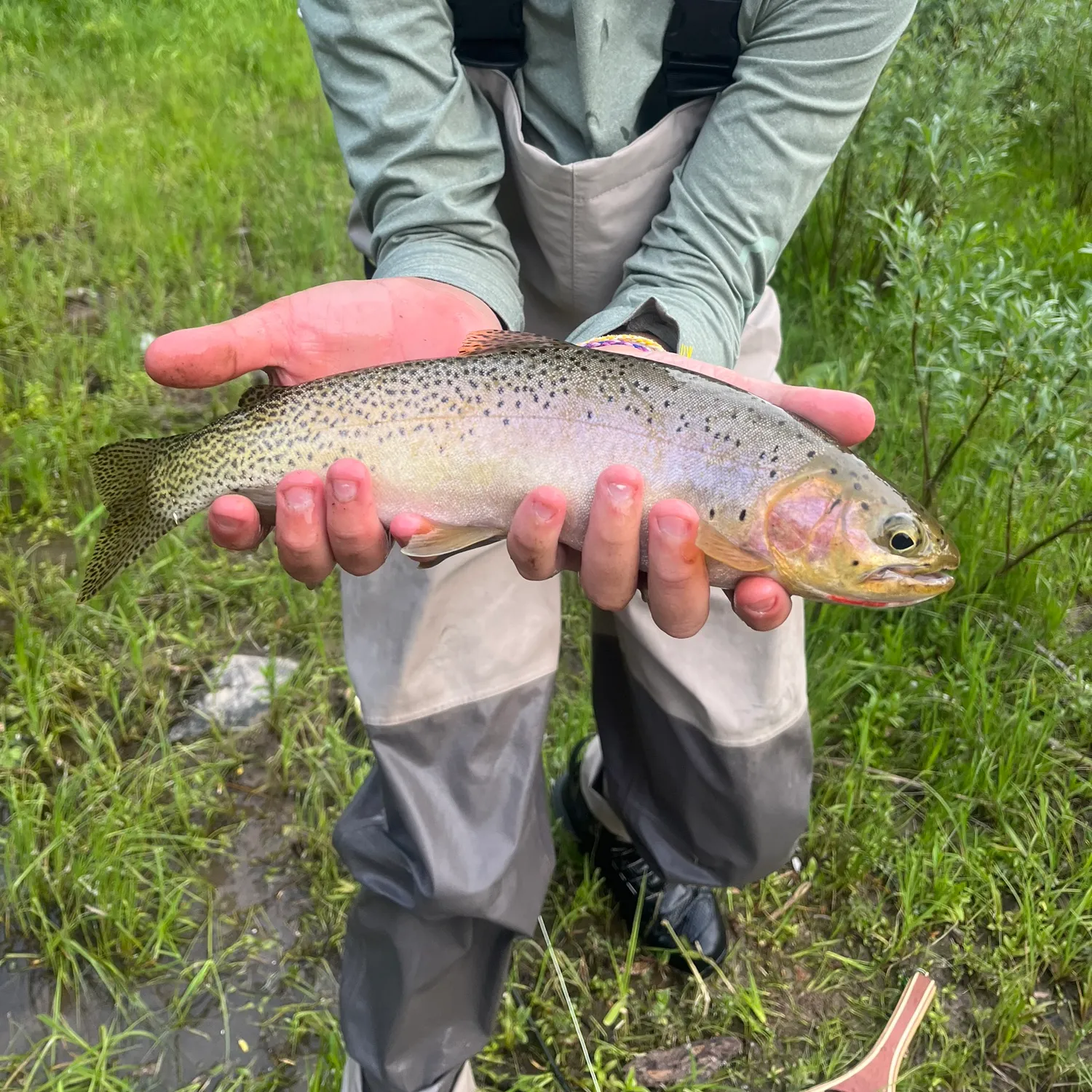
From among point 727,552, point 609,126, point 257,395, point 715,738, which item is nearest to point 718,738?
point 715,738

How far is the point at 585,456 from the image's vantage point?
1.75 m

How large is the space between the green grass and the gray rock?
0.06 m

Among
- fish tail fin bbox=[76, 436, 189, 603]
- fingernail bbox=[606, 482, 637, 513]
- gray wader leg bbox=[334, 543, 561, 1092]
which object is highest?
fingernail bbox=[606, 482, 637, 513]

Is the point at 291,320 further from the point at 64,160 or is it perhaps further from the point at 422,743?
the point at 64,160

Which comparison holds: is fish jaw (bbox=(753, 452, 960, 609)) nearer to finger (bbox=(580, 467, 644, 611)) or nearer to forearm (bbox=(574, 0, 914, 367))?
finger (bbox=(580, 467, 644, 611))

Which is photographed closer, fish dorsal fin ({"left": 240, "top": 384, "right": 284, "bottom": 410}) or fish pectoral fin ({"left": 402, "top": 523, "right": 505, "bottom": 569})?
fish pectoral fin ({"left": 402, "top": 523, "right": 505, "bottom": 569})

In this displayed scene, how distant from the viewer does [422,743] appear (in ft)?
6.50

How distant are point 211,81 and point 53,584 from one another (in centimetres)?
498

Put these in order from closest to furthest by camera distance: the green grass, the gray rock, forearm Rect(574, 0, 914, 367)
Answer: forearm Rect(574, 0, 914, 367), the green grass, the gray rock

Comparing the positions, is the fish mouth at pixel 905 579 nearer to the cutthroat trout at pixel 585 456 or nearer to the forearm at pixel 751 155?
the cutthroat trout at pixel 585 456

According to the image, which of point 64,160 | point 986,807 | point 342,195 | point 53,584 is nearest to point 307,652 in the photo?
point 53,584

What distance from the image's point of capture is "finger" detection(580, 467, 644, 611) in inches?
62.8

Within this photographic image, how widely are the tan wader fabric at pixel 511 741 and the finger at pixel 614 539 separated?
409mm

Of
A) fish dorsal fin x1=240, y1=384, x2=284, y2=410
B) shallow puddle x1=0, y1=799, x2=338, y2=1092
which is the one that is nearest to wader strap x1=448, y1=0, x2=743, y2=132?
fish dorsal fin x1=240, y1=384, x2=284, y2=410
